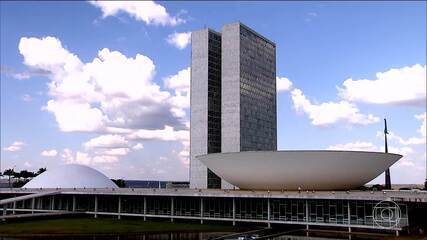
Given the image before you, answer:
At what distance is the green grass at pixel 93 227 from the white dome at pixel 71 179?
24.5 m

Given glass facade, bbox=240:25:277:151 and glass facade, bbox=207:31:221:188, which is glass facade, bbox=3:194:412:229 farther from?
glass facade, bbox=240:25:277:151

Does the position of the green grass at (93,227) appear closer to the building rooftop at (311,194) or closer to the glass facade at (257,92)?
the building rooftop at (311,194)

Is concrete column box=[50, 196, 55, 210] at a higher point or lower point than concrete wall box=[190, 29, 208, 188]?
lower

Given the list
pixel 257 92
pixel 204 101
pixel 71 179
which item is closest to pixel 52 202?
pixel 71 179

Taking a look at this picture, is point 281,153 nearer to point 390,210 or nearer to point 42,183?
point 390,210

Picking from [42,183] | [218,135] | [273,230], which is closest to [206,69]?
[218,135]

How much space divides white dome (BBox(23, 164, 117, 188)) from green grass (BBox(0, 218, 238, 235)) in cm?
2446

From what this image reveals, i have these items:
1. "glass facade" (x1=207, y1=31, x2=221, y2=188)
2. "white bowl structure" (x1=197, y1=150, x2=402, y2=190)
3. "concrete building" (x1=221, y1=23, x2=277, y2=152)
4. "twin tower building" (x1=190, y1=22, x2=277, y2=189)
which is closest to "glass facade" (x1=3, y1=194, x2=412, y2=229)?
"white bowl structure" (x1=197, y1=150, x2=402, y2=190)

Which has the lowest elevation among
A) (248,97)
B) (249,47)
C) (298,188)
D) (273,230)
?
(273,230)

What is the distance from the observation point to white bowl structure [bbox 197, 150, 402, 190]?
5241cm

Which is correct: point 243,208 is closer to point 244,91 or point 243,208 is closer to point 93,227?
point 93,227

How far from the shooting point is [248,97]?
314ft

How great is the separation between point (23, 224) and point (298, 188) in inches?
1187

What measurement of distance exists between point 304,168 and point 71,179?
4205cm
